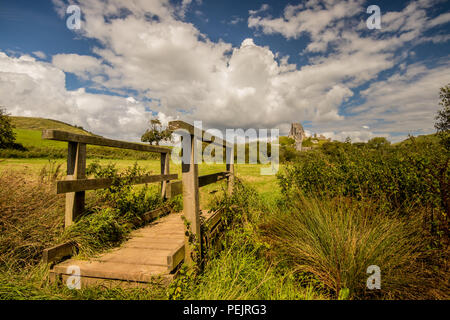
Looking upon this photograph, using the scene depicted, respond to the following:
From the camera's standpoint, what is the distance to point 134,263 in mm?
2436

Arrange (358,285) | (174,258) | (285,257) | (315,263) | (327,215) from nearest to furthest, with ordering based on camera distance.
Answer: (174,258)
(358,285)
(315,263)
(285,257)
(327,215)

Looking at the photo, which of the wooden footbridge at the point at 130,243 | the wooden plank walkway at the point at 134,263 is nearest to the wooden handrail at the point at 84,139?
the wooden footbridge at the point at 130,243

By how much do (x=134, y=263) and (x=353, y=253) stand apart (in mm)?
2519

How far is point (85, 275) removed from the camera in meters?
2.24

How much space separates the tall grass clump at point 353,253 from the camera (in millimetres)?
2379

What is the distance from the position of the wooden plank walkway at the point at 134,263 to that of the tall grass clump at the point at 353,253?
5.04 ft

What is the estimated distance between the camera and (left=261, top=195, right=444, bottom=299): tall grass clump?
2379mm

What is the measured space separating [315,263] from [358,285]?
48cm

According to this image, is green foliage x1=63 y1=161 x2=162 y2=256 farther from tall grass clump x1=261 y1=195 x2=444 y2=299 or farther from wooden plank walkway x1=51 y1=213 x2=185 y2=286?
tall grass clump x1=261 y1=195 x2=444 y2=299

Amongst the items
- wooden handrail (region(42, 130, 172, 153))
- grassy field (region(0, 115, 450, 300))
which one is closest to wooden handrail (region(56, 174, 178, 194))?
grassy field (region(0, 115, 450, 300))

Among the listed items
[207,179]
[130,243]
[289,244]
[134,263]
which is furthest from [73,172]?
[289,244]
